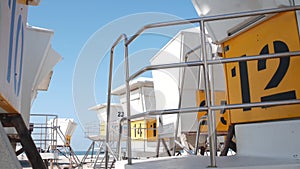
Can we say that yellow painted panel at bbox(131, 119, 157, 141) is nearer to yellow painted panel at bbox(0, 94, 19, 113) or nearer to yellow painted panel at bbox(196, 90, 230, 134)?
yellow painted panel at bbox(196, 90, 230, 134)

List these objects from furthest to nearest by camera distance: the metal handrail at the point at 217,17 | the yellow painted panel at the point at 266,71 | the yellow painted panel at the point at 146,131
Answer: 1. the yellow painted panel at the point at 146,131
2. the yellow painted panel at the point at 266,71
3. the metal handrail at the point at 217,17

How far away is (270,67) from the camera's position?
2.05 m

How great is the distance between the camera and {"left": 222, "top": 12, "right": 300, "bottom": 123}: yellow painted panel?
6.15ft

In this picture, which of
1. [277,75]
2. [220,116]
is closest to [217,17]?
[277,75]

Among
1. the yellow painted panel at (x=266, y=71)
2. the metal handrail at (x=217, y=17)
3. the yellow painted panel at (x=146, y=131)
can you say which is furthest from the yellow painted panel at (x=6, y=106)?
the yellow painted panel at (x=146, y=131)

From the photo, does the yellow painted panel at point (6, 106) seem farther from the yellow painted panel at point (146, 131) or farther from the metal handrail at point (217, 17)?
the yellow painted panel at point (146, 131)

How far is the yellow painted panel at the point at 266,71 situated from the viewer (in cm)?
187

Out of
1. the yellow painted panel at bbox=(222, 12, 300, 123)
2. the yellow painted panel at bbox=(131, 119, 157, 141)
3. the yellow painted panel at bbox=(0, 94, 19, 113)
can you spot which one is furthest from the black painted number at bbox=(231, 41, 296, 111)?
the yellow painted panel at bbox=(131, 119, 157, 141)

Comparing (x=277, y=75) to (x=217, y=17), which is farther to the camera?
(x=277, y=75)

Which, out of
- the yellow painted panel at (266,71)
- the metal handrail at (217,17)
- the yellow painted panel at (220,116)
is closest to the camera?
the metal handrail at (217,17)

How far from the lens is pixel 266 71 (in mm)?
2086

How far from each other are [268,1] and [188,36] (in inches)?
136

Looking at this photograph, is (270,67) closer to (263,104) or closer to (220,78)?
(263,104)

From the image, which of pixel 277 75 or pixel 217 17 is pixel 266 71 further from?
pixel 217 17
